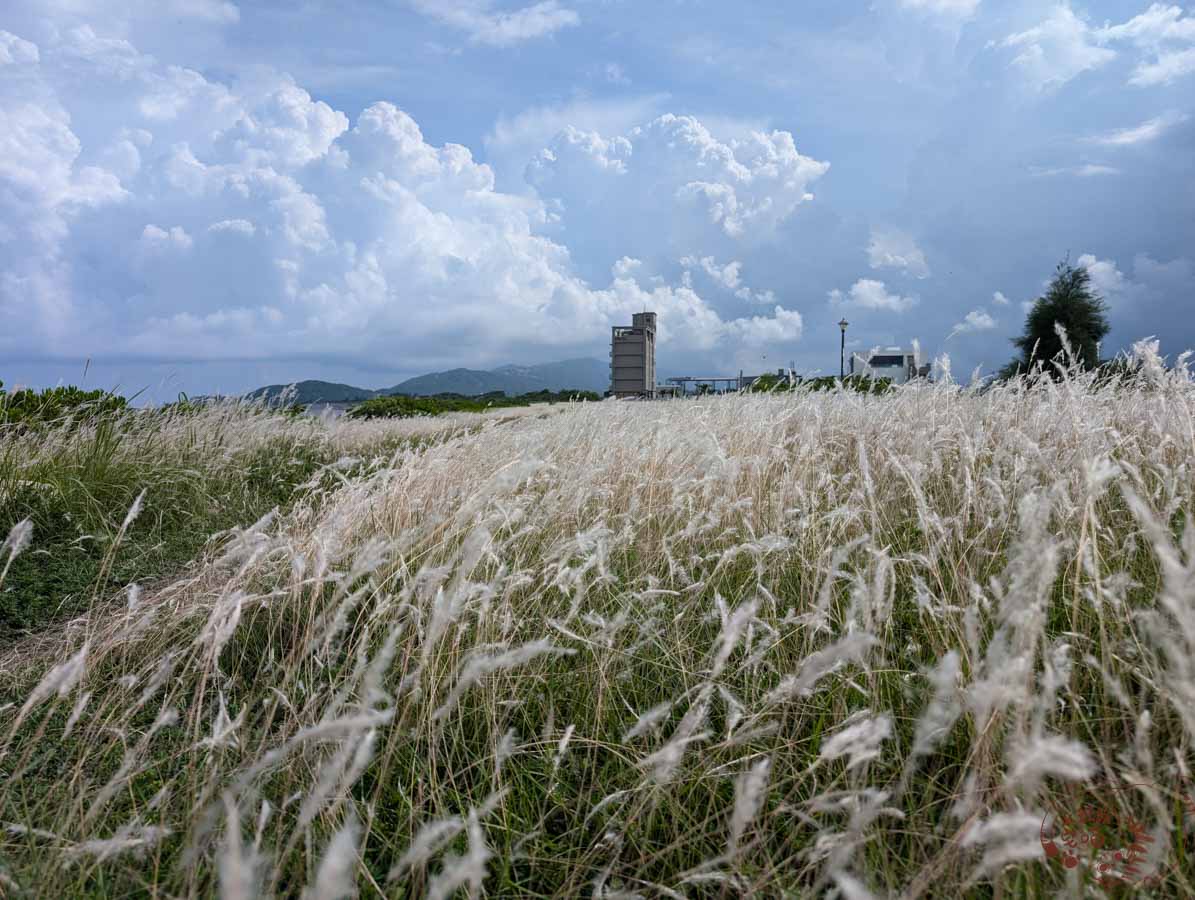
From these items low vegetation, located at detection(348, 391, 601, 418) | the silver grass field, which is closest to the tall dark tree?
low vegetation, located at detection(348, 391, 601, 418)

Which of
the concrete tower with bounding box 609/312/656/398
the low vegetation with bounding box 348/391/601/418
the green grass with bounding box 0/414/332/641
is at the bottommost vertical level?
the green grass with bounding box 0/414/332/641

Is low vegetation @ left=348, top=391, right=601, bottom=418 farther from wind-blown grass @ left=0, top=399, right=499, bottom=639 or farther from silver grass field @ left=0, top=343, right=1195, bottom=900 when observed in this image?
silver grass field @ left=0, top=343, right=1195, bottom=900

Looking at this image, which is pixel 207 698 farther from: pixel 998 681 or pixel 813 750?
pixel 998 681

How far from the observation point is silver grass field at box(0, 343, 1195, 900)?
1331 millimetres

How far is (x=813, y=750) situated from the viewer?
204 cm

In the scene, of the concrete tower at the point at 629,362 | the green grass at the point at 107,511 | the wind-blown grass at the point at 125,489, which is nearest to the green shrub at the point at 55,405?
the wind-blown grass at the point at 125,489

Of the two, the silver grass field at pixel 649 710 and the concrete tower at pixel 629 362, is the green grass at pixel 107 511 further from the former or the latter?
the concrete tower at pixel 629 362

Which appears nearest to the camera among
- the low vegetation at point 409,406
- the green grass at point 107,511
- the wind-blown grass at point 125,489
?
the green grass at point 107,511

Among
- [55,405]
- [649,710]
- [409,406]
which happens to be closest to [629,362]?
[409,406]

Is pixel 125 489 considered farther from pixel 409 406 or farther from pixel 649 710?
pixel 409 406

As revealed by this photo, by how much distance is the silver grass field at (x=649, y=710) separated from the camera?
133 cm

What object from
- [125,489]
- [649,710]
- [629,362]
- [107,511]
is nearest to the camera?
[649,710]

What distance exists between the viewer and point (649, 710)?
2.23 m

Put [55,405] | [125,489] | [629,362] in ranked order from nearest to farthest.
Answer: [125,489]
[55,405]
[629,362]
